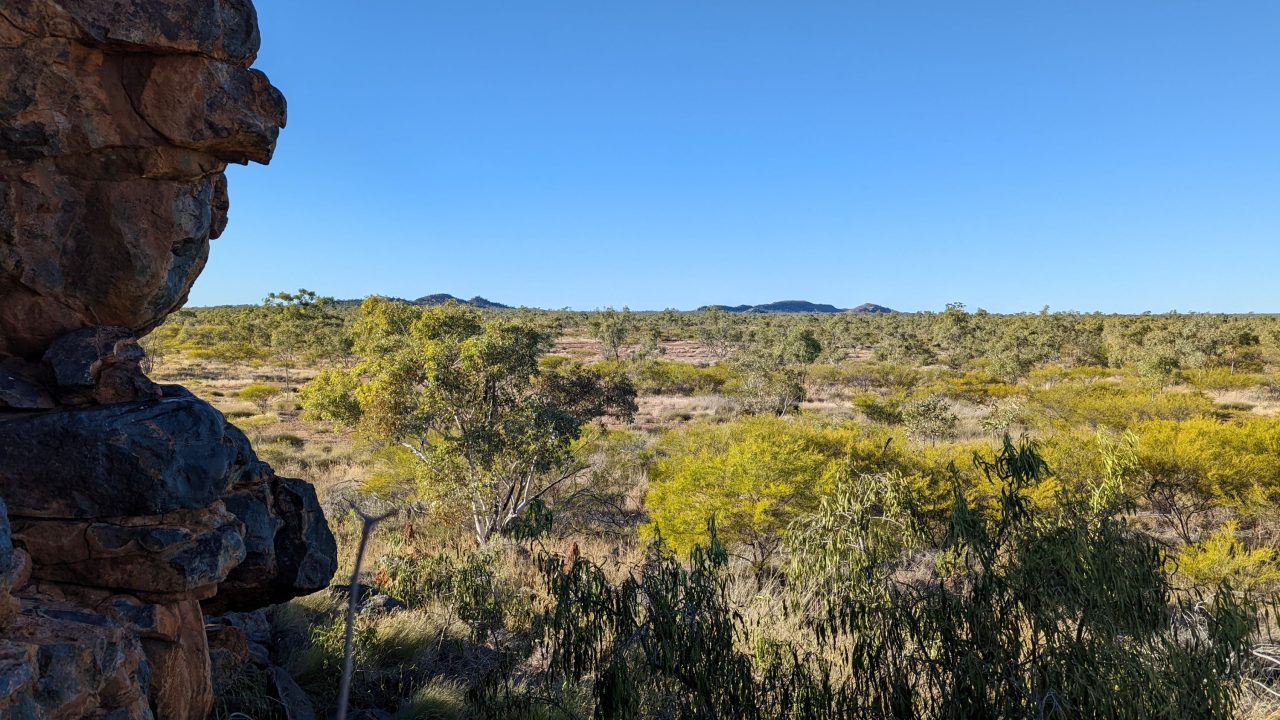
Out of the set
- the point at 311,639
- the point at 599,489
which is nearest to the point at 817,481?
the point at 599,489

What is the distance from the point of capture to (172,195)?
510cm

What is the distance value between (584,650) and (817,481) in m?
8.18

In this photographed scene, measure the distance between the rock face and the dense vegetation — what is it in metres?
1.91

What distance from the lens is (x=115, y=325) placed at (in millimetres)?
5117

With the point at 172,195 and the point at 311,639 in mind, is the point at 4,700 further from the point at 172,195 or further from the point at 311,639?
the point at 311,639

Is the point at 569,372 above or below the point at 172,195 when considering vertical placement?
below

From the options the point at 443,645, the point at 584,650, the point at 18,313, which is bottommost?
the point at 443,645

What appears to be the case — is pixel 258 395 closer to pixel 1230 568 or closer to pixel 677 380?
pixel 677 380

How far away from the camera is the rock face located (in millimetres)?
4219

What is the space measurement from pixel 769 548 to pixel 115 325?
12.1 metres

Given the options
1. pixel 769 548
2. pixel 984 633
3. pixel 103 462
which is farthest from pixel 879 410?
pixel 103 462

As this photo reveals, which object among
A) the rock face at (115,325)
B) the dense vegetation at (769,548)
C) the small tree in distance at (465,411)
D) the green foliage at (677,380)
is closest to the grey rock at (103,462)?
the rock face at (115,325)

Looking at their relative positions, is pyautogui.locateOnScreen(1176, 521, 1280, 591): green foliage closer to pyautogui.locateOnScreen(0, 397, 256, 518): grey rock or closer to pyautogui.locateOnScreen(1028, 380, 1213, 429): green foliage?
pyautogui.locateOnScreen(1028, 380, 1213, 429): green foliage

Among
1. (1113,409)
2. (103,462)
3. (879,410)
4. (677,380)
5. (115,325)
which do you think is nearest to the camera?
(103,462)
